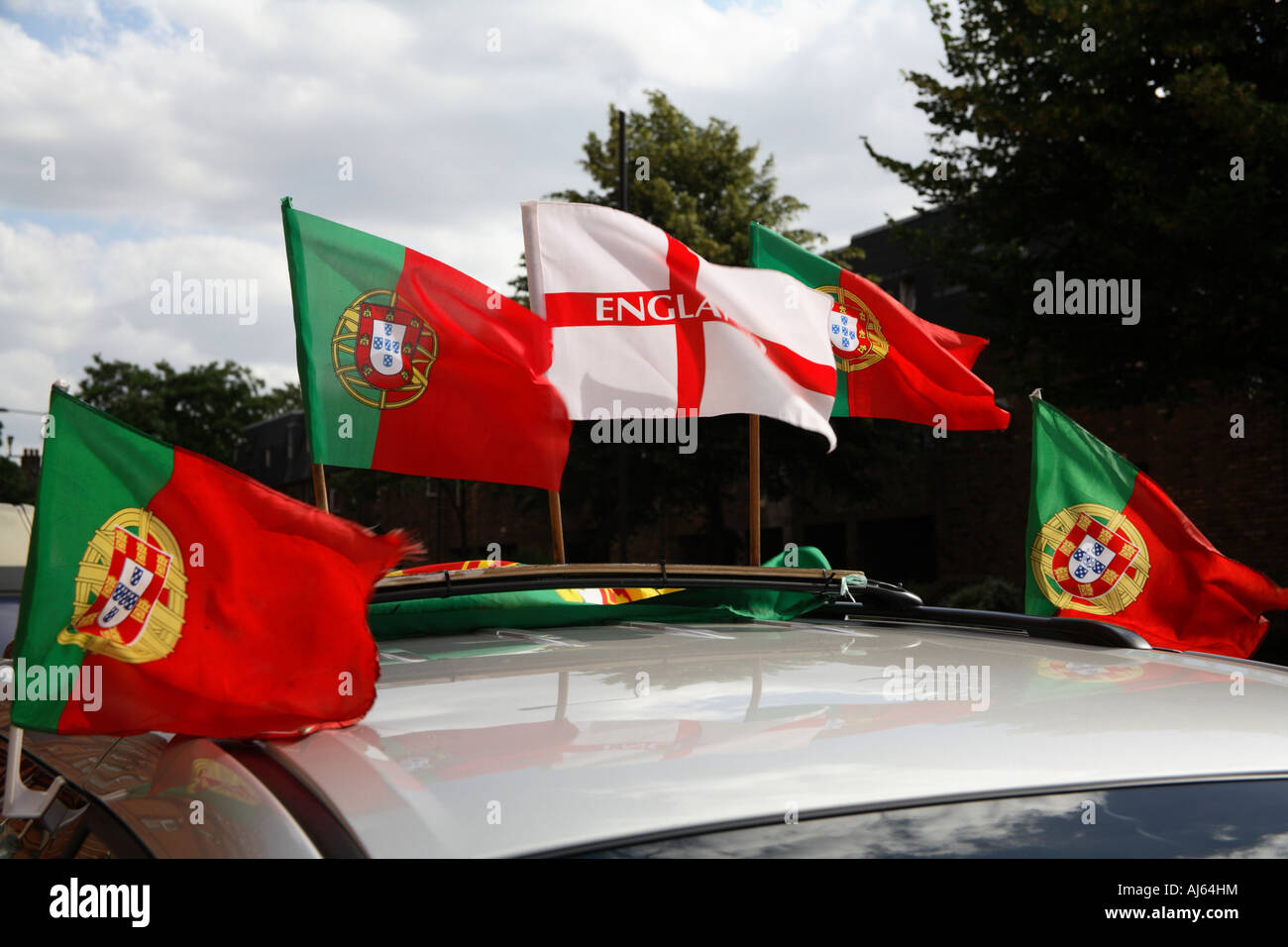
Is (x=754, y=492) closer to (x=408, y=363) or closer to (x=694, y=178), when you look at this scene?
(x=408, y=363)

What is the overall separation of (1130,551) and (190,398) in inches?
1922

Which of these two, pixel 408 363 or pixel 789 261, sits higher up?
pixel 789 261

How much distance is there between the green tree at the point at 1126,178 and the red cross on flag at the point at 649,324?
8.00 metres

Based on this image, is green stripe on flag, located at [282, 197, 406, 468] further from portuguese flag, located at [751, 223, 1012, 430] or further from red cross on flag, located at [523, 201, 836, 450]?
portuguese flag, located at [751, 223, 1012, 430]

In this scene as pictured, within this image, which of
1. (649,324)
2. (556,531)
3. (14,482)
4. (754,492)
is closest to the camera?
(556,531)

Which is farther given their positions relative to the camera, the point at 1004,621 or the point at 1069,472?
the point at 1069,472

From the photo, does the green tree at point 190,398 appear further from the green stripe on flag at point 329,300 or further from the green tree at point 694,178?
the green stripe on flag at point 329,300

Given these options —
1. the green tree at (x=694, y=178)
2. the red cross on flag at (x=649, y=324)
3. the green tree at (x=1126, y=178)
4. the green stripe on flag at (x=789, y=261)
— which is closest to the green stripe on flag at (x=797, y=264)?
the green stripe on flag at (x=789, y=261)

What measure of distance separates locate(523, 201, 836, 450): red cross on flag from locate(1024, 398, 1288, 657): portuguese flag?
959 millimetres

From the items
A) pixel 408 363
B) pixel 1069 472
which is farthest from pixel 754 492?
pixel 408 363

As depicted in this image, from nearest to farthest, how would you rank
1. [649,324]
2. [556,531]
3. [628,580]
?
[628,580] → [556,531] → [649,324]

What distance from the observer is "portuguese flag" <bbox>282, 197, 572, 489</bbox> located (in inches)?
164

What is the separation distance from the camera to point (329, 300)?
420 cm
